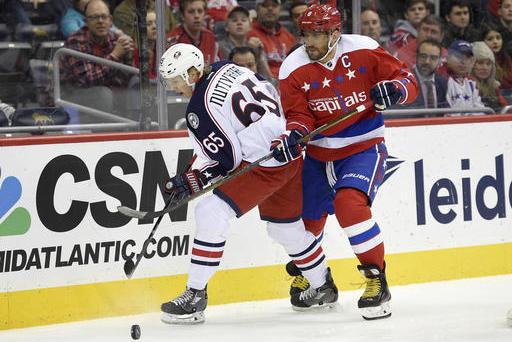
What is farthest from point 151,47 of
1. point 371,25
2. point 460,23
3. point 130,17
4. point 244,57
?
point 460,23

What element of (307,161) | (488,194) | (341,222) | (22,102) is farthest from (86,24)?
(488,194)

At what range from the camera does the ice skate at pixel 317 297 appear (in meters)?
4.91

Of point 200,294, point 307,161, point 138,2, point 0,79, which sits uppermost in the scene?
point 138,2

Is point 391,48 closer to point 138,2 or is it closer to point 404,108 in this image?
point 404,108

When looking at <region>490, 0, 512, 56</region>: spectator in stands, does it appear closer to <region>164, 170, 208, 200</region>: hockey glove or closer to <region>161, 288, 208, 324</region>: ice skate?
<region>164, 170, 208, 200</region>: hockey glove

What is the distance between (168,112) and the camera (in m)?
5.23

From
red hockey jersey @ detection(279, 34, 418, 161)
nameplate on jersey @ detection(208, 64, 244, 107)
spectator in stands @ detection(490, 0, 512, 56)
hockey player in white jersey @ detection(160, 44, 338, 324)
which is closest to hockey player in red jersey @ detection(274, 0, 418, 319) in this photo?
red hockey jersey @ detection(279, 34, 418, 161)

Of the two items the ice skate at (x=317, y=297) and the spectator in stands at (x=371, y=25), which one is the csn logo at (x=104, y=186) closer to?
the ice skate at (x=317, y=297)

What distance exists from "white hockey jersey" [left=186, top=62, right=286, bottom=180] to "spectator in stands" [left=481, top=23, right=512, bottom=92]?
186cm

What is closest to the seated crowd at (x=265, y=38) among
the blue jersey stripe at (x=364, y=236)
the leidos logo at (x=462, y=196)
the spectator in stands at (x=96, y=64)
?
the spectator in stands at (x=96, y=64)

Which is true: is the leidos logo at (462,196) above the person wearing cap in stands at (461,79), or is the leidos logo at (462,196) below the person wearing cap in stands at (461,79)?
below

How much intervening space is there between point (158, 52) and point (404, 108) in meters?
1.28

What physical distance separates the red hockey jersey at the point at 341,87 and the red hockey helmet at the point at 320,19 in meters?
0.14

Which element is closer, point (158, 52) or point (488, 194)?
point (158, 52)
